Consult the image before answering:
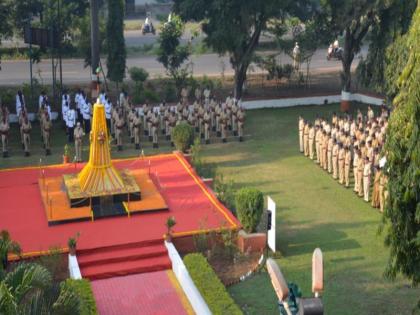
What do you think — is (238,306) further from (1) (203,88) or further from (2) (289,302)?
(1) (203,88)

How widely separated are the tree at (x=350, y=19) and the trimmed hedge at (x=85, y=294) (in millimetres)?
13096

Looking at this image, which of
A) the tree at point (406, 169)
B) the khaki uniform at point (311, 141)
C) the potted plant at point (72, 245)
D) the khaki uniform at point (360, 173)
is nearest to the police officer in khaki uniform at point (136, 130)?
the khaki uniform at point (311, 141)

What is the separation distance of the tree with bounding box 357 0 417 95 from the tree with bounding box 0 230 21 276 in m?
11.6

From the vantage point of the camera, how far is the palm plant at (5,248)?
11422 millimetres

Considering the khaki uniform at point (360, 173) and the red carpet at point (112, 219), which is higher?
the khaki uniform at point (360, 173)

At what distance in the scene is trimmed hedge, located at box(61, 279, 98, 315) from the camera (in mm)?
10443

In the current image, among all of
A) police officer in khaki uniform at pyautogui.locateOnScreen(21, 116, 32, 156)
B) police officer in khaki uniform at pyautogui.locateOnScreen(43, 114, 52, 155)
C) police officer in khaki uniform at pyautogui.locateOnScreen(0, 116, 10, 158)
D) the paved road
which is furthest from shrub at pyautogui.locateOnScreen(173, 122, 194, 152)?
the paved road

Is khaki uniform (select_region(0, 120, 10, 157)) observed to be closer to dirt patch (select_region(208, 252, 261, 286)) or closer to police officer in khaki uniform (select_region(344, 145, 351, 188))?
dirt patch (select_region(208, 252, 261, 286))

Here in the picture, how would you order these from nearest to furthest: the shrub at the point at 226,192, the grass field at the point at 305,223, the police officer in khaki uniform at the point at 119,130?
the grass field at the point at 305,223
the shrub at the point at 226,192
the police officer in khaki uniform at the point at 119,130

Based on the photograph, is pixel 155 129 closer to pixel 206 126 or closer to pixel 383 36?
pixel 206 126

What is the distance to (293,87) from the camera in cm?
2762

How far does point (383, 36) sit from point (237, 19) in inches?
189

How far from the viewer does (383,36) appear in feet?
70.3

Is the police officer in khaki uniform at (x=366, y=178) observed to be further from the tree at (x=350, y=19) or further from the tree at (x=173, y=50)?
the tree at (x=173, y=50)
